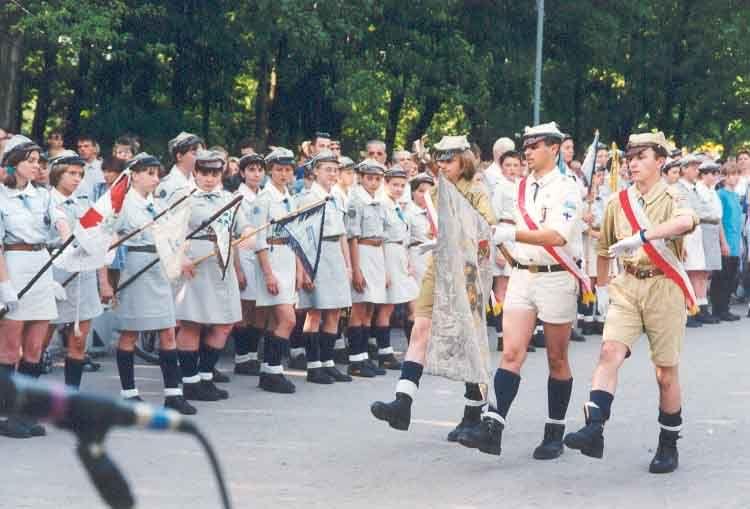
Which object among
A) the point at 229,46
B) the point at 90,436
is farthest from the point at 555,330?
the point at 229,46

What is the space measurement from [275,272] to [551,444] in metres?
3.72

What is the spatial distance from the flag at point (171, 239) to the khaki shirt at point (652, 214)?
9.90 feet

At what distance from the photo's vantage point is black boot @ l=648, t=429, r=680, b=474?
8031 mm

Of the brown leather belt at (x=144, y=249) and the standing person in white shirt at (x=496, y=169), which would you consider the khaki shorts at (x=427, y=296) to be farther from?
the standing person in white shirt at (x=496, y=169)

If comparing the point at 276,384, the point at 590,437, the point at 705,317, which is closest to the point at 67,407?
the point at 590,437

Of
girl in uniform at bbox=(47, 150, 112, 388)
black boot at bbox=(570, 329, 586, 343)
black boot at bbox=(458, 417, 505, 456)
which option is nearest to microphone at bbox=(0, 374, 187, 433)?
black boot at bbox=(458, 417, 505, 456)

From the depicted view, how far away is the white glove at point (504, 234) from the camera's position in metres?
7.99

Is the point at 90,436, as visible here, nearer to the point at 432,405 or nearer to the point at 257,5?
the point at 432,405

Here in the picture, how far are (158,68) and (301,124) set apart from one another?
12.6 ft

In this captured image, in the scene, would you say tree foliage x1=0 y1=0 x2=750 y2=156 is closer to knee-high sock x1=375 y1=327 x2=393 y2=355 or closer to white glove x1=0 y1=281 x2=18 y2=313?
knee-high sock x1=375 y1=327 x2=393 y2=355

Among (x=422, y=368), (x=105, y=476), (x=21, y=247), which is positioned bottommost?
(x=422, y=368)

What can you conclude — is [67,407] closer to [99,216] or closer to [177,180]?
[99,216]

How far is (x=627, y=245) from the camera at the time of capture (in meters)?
7.92

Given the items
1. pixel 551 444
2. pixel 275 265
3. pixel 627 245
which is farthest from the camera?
pixel 275 265
